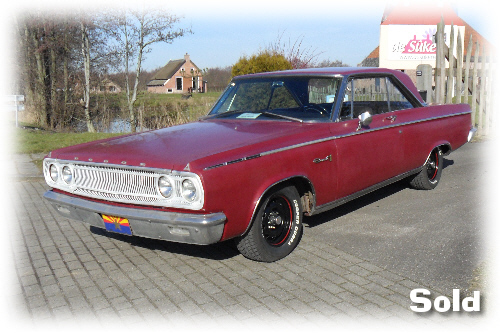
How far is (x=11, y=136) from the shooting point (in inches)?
553

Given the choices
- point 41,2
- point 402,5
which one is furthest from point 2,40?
point 402,5

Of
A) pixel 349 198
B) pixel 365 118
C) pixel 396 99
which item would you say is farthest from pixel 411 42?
pixel 349 198

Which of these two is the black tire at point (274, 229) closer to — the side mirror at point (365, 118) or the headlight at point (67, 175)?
the side mirror at point (365, 118)

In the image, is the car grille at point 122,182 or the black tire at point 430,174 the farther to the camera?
the black tire at point 430,174

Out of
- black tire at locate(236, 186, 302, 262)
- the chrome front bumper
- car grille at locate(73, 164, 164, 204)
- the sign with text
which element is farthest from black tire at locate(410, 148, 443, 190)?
the sign with text

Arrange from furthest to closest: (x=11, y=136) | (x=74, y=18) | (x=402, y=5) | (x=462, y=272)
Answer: (x=402, y=5)
(x=74, y=18)
(x=11, y=136)
(x=462, y=272)

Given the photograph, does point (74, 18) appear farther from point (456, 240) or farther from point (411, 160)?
point (456, 240)

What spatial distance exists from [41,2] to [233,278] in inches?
768

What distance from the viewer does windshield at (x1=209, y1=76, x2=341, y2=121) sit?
537cm

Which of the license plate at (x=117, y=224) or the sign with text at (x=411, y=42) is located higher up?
the sign with text at (x=411, y=42)

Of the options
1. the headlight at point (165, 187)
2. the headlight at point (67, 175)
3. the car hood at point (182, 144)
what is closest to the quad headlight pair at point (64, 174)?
the headlight at point (67, 175)

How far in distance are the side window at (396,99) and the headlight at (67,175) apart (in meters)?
3.77

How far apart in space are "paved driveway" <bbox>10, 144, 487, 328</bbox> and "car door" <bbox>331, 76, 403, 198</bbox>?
544 mm

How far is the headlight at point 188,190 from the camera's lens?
393 centimetres
